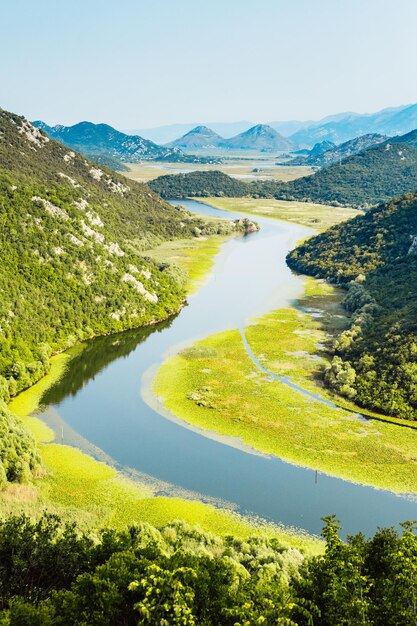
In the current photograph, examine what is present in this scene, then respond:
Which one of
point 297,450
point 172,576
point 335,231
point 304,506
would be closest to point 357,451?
point 297,450

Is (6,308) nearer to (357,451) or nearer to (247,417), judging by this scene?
(247,417)

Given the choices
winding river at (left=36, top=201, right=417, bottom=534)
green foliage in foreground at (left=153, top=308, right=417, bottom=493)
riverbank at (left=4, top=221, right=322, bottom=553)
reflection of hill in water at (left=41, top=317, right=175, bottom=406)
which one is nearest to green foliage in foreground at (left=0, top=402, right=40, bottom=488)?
riverbank at (left=4, top=221, right=322, bottom=553)

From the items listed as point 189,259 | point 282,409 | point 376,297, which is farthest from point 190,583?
point 189,259

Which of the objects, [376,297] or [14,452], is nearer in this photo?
[14,452]

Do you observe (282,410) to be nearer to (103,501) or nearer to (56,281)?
(103,501)

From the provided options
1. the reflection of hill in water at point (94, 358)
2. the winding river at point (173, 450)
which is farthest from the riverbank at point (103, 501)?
the reflection of hill in water at point (94, 358)

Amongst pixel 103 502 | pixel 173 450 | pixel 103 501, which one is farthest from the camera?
pixel 173 450

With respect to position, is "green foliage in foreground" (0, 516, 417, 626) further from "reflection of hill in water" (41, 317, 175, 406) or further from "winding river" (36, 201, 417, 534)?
"reflection of hill in water" (41, 317, 175, 406)

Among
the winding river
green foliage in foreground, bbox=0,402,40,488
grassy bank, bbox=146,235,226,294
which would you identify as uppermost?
grassy bank, bbox=146,235,226,294
